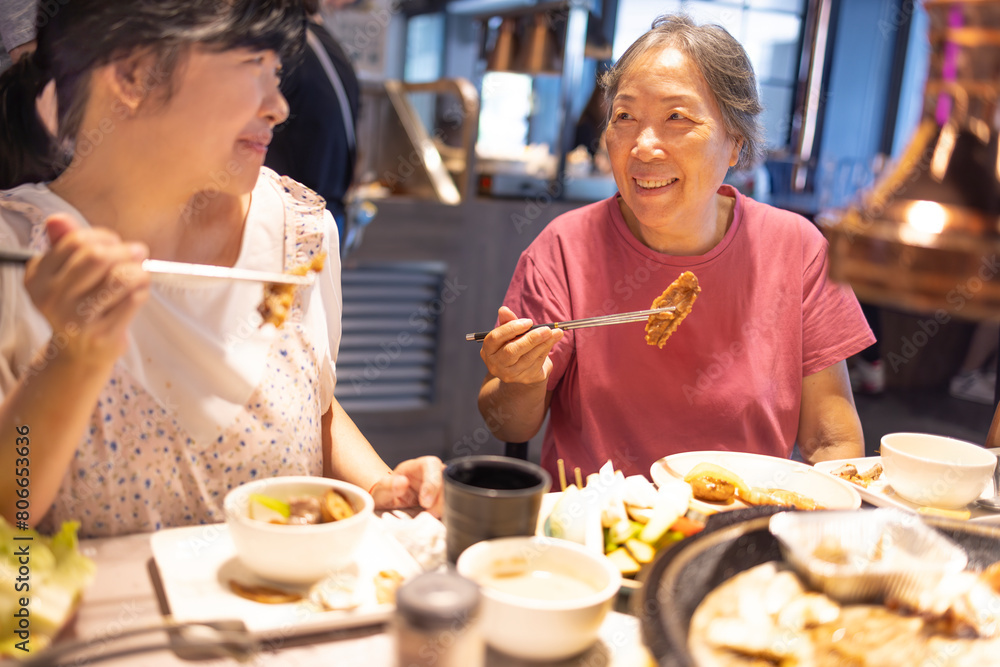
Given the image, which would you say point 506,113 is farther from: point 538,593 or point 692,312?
point 538,593

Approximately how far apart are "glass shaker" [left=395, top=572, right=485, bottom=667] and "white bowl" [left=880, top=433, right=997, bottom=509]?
88 cm

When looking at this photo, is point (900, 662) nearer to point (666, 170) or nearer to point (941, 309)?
point (941, 309)

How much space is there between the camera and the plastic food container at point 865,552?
36.2 inches

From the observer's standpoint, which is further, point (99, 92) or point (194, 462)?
point (194, 462)

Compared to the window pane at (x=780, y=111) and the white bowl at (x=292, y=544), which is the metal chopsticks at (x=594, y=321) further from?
the window pane at (x=780, y=111)

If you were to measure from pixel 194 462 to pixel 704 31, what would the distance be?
A: 1419 millimetres

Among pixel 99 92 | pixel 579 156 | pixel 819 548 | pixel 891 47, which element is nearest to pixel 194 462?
pixel 99 92

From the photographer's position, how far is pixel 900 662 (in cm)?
83

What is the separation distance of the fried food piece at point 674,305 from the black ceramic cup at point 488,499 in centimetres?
78

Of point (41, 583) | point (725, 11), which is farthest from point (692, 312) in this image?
point (725, 11)


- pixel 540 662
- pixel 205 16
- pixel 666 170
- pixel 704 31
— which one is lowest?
pixel 540 662

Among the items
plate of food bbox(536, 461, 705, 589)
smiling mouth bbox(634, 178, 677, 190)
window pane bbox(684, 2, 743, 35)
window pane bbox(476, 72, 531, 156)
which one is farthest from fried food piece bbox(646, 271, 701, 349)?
window pane bbox(684, 2, 743, 35)

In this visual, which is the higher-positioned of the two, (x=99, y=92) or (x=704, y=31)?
(x=704, y=31)

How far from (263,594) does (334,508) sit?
5.0 inches
